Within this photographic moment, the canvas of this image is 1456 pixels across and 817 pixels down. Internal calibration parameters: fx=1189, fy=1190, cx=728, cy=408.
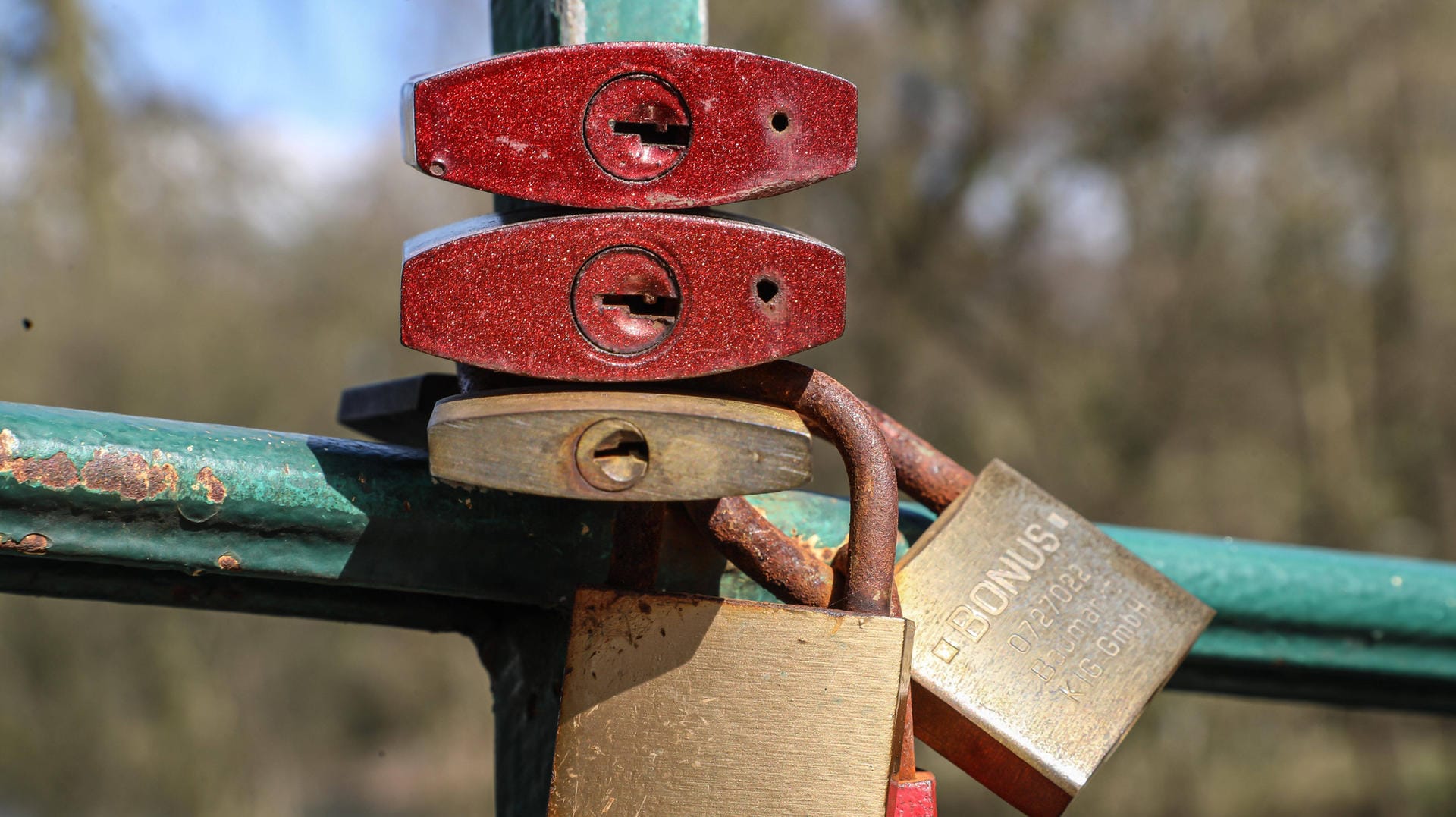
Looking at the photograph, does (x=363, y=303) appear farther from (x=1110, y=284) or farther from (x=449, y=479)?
(x=449, y=479)

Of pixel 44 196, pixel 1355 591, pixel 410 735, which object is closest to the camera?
pixel 1355 591

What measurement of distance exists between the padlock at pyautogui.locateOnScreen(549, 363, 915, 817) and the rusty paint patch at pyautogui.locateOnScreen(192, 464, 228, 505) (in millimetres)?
180

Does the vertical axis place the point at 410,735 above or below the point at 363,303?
below

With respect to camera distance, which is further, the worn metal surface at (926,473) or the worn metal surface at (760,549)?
the worn metal surface at (926,473)

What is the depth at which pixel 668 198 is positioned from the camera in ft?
1.77

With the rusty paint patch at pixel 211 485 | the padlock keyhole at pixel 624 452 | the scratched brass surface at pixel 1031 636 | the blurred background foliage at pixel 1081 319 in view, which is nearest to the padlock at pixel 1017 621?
the scratched brass surface at pixel 1031 636

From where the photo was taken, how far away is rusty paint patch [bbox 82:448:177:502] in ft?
1.78

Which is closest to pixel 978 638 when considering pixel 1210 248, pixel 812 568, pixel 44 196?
pixel 812 568

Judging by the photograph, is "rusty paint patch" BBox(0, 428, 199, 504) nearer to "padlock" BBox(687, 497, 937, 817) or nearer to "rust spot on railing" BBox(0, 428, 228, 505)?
"rust spot on railing" BBox(0, 428, 228, 505)

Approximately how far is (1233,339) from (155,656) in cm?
782

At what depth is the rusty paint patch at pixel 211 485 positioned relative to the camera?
0.57 m

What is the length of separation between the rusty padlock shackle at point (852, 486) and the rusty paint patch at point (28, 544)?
12.1 inches

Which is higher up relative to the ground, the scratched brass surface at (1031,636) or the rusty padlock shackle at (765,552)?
the rusty padlock shackle at (765,552)

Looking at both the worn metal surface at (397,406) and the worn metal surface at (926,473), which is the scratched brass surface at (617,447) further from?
the worn metal surface at (926,473)
